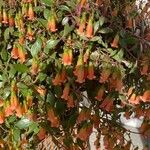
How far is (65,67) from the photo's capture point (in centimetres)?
144

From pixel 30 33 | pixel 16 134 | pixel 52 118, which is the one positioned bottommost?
pixel 16 134

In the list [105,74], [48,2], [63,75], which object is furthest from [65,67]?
[48,2]

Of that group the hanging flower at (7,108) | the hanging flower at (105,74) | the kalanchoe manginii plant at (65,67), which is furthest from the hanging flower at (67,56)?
the hanging flower at (7,108)

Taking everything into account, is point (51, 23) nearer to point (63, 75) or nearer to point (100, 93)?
point (63, 75)

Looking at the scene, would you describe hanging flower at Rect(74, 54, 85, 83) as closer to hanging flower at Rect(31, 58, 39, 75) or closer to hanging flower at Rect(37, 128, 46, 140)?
hanging flower at Rect(31, 58, 39, 75)

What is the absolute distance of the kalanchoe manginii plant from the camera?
1431 millimetres

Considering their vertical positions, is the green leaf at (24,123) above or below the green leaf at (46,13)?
below

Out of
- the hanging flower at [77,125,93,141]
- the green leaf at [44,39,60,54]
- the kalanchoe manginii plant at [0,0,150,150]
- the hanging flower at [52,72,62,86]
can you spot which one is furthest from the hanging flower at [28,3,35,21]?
the hanging flower at [77,125,93,141]

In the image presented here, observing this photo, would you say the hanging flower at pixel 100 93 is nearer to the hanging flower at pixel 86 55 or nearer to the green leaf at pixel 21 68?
the hanging flower at pixel 86 55

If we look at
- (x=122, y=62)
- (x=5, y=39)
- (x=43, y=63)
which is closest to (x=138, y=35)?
(x=122, y=62)

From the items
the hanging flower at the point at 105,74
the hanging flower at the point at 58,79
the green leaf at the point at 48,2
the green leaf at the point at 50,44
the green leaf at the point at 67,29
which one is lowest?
the hanging flower at the point at 58,79

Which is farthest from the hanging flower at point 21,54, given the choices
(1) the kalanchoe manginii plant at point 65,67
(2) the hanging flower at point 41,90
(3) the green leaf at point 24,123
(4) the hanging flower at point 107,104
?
(4) the hanging flower at point 107,104

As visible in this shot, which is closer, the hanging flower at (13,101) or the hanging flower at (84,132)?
the hanging flower at (13,101)

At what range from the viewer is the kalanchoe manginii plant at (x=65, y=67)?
56.3 inches
